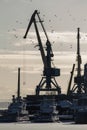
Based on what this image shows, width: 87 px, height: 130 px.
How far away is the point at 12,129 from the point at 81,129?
15.7 m

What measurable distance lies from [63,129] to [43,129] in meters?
6.31

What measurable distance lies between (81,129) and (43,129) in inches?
340

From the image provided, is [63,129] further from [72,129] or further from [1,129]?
[1,129]

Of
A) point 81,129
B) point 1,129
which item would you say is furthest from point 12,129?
point 81,129

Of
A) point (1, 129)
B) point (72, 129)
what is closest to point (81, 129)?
point (72, 129)

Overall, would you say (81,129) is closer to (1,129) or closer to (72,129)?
(72,129)

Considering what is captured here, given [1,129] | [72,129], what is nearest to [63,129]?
[72,129]

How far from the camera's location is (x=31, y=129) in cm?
19175

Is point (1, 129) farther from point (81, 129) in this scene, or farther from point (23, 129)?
point (81, 129)

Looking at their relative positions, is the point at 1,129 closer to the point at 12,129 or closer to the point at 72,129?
the point at 12,129

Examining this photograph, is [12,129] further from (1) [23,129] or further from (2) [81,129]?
(2) [81,129]

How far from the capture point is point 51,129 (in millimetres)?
194750

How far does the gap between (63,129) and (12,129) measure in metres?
11.8

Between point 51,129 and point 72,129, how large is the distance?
207 inches
